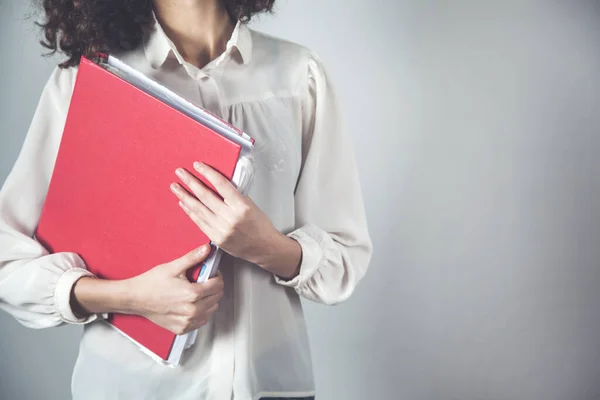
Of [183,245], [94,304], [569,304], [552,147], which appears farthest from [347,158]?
[569,304]

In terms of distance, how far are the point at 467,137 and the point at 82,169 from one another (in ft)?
2.85

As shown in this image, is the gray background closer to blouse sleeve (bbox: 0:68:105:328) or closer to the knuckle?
blouse sleeve (bbox: 0:68:105:328)

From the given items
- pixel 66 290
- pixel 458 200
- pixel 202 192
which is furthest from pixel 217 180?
pixel 458 200

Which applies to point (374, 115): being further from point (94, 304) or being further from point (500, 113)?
point (94, 304)

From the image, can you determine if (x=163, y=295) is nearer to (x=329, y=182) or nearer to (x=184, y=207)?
(x=184, y=207)

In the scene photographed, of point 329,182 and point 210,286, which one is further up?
point 329,182

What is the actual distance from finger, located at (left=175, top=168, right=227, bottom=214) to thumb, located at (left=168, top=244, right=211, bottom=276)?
0.05 m

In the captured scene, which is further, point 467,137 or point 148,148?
point 467,137

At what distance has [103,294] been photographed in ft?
2.37

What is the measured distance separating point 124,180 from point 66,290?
0.52 ft

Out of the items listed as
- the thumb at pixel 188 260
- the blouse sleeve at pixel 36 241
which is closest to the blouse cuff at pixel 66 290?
the blouse sleeve at pixel 36 241

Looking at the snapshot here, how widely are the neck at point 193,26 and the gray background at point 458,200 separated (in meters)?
0.43

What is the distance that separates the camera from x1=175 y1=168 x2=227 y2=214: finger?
2.17ft

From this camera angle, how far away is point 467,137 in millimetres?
1312
